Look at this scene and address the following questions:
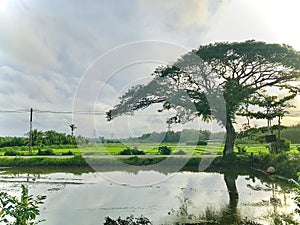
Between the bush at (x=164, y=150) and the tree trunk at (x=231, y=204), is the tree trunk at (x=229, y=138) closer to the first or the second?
the bush at (x=164, y=150)

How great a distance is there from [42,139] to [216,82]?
17718 mm

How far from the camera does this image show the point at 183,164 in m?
15.1

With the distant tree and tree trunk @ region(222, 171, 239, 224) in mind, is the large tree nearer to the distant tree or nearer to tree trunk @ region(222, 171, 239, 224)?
the distant tree

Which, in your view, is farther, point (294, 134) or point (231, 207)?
point (294, 134)

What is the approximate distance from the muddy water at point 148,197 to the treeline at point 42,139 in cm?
1593

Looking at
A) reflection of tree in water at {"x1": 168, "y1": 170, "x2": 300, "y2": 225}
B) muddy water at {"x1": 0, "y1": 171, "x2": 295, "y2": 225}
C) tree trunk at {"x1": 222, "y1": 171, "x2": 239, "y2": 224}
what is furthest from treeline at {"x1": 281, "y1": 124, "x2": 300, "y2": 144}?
reflection of tree in water at {"x1": 168, "y1": 170, "x2": 300, "y2": 225}

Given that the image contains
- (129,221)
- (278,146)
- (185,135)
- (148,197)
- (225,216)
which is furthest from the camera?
(185,135)

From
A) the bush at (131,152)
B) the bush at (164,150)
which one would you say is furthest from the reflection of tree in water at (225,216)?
the bush at (131,152)

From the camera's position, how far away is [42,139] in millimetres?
27938

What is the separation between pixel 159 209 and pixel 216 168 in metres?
8.47

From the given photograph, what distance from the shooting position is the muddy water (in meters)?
5.88

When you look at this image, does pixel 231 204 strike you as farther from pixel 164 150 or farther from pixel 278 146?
pixel 164 150

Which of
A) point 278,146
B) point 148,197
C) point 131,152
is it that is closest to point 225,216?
point 148,197

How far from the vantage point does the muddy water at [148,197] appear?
588 cm
